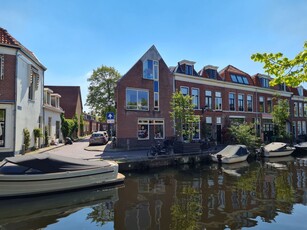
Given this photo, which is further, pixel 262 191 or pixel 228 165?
pixel 228 165

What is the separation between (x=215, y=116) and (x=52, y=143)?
697 inches

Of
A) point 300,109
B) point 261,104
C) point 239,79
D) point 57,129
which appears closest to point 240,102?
point 239,79

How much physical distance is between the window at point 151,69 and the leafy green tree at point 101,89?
66.5 feet

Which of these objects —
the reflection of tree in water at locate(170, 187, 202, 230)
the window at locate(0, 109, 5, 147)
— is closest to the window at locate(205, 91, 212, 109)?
the reflection of tree in water at locate(170, 187, 202, 230)

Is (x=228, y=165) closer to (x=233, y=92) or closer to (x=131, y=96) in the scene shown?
(x=131, y=96)

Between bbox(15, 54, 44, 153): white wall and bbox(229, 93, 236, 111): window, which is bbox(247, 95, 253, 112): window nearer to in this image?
bbox(229, 93, 236, 111): window

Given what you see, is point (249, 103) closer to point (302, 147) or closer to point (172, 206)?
point (302, 147)

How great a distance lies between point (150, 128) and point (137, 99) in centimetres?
305

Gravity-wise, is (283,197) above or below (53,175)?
below

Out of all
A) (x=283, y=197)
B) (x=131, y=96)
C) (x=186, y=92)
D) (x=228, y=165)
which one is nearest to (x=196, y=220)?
(x=283, y=197)

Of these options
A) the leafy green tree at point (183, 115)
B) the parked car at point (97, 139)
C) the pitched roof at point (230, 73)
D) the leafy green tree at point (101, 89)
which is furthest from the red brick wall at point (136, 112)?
the leafy green tree at point (101, 89)

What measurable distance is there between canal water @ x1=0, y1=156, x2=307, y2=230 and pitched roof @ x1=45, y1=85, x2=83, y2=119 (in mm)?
29585

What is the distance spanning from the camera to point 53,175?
9211 mm

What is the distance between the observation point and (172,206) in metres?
8.09
